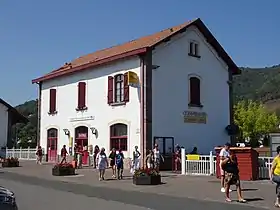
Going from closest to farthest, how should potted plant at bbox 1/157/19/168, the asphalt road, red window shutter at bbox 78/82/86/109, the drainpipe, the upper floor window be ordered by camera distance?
the asphalt road, the drainpipe, the upper floor window, potted plant at bbox 1/157/19/168, red window shutter at bbox 78/82/86/109

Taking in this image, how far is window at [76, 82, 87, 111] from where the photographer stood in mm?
34688

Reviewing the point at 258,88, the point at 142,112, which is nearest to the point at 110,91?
the point at 142,112

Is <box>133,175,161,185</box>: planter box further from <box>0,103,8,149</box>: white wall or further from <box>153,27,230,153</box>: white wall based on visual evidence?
<box>0,103,8,149</box>: white wall

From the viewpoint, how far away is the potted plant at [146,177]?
67.0 ft

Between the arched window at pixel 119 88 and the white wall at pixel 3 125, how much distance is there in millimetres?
20065

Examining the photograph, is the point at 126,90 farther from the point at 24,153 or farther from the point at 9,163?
the point at 24,153

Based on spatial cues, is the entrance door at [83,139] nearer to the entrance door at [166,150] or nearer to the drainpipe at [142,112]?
the drainpipe at [142,112]

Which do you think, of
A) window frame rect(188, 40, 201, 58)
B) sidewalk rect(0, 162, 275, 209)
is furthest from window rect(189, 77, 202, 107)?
sidewalk rect(0, 162, 275, 209)

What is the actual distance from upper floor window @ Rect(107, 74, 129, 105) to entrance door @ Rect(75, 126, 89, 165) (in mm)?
3737

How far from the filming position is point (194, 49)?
32.9 m

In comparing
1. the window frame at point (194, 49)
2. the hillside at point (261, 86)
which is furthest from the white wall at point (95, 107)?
the hillside at point (261, 86)

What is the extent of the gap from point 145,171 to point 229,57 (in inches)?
647

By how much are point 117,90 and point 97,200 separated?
17.1 metres

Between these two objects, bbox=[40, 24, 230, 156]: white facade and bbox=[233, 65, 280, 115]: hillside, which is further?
bbox=[233, 65, 280, 115]: hillside
